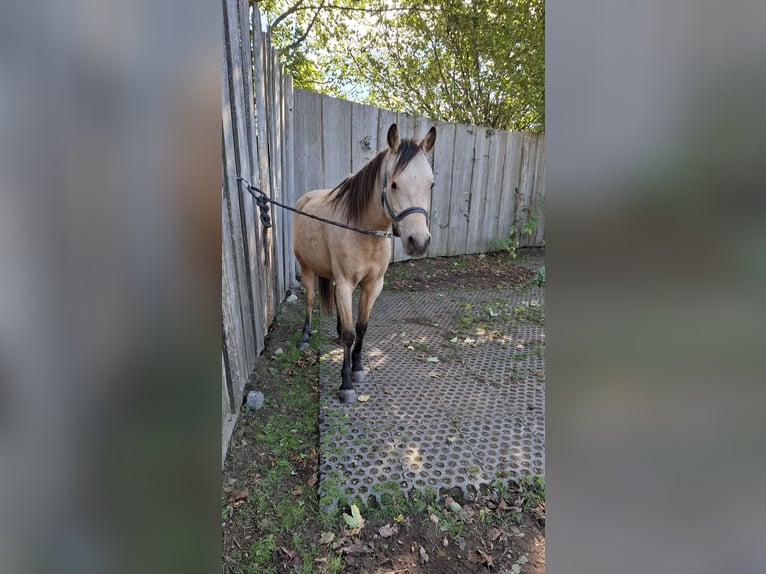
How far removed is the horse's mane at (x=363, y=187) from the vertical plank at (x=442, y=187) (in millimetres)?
3842

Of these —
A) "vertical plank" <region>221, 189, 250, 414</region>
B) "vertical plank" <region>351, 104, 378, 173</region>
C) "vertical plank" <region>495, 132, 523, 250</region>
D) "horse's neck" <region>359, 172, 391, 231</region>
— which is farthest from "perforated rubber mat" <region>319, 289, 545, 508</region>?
"vertical plank" <region>495, 132, 523, 250</region>

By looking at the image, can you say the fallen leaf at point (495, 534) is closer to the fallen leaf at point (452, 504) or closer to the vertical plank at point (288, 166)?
the fallen leaf at point (452, 504)

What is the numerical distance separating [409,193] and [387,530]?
68.5 inches

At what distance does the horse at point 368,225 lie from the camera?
2.54 metres

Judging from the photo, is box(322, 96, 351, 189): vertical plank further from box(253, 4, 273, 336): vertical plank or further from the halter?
the halter

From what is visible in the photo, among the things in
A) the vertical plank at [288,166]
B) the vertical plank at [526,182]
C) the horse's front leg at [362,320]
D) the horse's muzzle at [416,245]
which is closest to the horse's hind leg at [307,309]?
the horse's front leg at [362,320]

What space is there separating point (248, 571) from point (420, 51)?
8.74 meters

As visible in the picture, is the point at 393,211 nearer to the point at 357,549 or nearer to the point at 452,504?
the point at 452,504

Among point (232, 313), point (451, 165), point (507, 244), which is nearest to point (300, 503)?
point (232, 313)

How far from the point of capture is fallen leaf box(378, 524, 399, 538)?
1757mm

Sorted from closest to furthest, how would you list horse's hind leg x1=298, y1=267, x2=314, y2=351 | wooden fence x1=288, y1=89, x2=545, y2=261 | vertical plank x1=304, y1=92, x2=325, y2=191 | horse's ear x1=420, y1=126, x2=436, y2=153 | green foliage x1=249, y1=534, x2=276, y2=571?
1. green foliage x1=249, y1=534, x2=276, y2=571
2. horse's ear x1=420, y1=126, x2=436, y2=153
3. horse's hind leg x1=298, y1=267, x2=314, y2=351
4. vertical plank x1=304, y1=92, x2=325, y2=191
5. wooden fence x1=288, y1=89, x2=545, y2=261

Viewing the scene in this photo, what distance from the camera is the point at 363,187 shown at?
9.53ft

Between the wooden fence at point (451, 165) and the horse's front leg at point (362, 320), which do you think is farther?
the wooden fence at point (451, 165)
